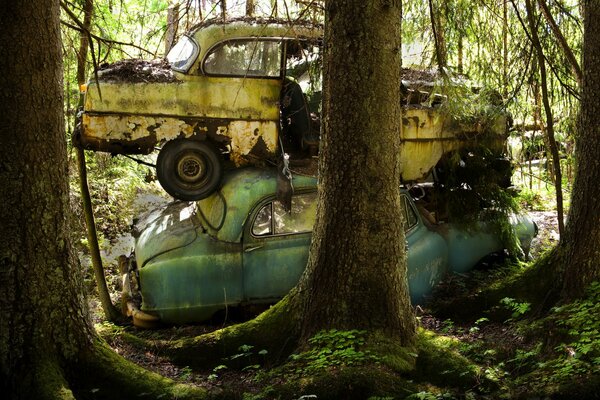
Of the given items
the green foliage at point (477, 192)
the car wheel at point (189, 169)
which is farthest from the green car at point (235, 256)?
the green foliage at point (477, 192)

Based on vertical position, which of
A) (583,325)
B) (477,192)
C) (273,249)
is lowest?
(583,325)

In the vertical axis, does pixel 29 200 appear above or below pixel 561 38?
below

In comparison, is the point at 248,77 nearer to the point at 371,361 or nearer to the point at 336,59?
the point at 336,59

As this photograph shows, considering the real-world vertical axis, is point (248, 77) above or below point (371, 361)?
above

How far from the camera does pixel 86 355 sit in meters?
4.82

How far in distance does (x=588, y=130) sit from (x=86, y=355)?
432 cm

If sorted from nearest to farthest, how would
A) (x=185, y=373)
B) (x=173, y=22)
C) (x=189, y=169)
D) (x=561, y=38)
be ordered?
(x=185, y=373) < (x=173, y=22) < (x=561, y=38) < (x=189, y=169)

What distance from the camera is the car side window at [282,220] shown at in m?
→ 7.71

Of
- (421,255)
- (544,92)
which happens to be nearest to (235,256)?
(421,255)

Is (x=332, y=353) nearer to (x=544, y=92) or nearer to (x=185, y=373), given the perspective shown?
(x=185, y=373)

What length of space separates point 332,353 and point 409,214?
3.34 meters

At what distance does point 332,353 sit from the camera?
5266 mm

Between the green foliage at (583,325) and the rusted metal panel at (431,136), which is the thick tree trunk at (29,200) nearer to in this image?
the green foliage at (583,325)

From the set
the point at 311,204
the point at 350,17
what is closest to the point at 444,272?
the point at 311,204
